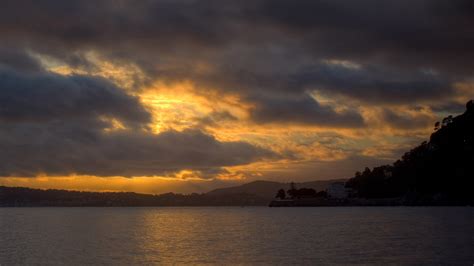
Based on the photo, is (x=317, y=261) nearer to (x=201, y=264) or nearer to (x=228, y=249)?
(x=201, y=264)

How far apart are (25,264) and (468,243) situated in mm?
55189

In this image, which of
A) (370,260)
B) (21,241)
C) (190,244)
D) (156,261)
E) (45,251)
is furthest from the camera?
(21,241)

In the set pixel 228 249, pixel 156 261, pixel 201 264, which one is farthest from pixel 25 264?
pixel 228 249

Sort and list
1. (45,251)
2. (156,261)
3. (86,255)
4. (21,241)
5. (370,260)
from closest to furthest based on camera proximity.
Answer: (370,260) < (156,261) < (86,255) < (45,251) < (21,241)

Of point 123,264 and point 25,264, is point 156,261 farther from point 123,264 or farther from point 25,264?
point 25,264

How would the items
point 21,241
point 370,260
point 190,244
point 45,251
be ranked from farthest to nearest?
point 21,241, point 190,244, point 45,251, point 370,260

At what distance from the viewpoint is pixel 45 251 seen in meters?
76.8

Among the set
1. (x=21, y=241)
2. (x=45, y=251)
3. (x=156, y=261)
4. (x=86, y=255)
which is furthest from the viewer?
(x=21, y=241)

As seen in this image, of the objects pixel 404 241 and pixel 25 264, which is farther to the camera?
pixel 404 241

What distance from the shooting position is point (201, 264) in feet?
201

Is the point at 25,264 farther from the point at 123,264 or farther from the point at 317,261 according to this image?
the point at 317,261

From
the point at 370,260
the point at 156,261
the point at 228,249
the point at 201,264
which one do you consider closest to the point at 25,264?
the point at 156,261

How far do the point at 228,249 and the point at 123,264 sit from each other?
18.5 meters

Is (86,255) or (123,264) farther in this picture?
(86,255)
